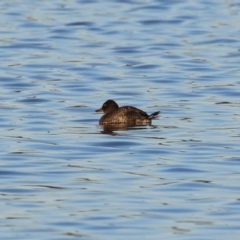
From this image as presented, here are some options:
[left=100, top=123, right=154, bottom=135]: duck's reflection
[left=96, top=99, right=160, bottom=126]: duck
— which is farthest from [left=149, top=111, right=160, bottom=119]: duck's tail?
[left=100, top=123, right=154, bottom=135]: duck's reflection

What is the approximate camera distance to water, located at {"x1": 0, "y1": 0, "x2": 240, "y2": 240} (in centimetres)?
1019

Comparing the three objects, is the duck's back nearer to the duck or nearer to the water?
the duck

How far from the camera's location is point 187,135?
14539 millimetres

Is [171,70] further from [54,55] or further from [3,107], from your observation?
[3,107]

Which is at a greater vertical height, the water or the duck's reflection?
the water

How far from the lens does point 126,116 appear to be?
51.3 ft

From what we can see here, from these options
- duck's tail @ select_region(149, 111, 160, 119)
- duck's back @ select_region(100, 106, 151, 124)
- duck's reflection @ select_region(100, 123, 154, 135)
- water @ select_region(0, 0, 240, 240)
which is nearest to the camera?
water @ select_region(0, 0, 240, 240)

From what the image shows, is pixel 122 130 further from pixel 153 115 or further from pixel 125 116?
pixel 153 115

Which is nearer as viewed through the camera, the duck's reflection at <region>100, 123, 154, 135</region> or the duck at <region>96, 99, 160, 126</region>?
the duck's reflection at <region>100, 123, 154, 135</region>

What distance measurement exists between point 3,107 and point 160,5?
1424 centimetres

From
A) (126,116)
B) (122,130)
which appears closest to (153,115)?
(126,116)

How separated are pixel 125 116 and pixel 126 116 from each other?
3cm

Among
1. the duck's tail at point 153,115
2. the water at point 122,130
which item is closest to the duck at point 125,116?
the duck's tail at point 153,115

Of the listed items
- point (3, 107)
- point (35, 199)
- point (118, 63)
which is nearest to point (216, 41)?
point (118, 63)
